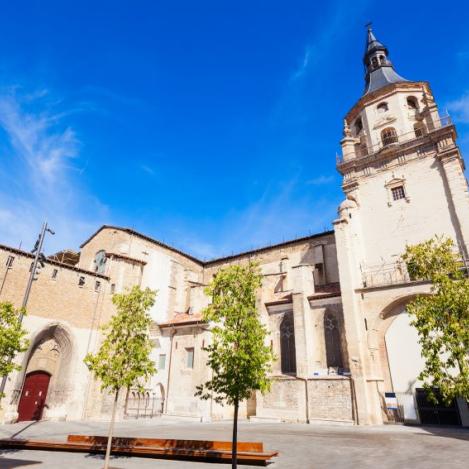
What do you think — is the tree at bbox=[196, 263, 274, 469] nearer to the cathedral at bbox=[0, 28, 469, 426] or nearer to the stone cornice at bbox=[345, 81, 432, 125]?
the cathedral at bbox=[0, 28, 469, 426]

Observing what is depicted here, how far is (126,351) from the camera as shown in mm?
10570

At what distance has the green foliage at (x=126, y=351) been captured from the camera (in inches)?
405

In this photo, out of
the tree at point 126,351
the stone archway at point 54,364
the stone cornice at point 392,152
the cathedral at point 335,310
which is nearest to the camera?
the tree at point 126,351

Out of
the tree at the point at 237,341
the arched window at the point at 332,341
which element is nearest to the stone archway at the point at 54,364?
the tree at the point at 237,341

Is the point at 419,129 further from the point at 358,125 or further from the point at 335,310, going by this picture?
the point at 335,310

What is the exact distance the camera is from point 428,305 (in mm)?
13414

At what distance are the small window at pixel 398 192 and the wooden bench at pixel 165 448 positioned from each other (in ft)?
65.4

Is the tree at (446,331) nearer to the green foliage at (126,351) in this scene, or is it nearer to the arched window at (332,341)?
the arched window at (332,341)

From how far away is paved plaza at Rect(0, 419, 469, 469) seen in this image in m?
9.09

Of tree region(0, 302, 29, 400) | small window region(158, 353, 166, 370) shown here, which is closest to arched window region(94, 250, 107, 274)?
small window region(158, 353, 166, 370)

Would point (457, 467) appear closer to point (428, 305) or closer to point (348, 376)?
point (428, 305)

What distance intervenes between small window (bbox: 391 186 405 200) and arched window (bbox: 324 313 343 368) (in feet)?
32.2

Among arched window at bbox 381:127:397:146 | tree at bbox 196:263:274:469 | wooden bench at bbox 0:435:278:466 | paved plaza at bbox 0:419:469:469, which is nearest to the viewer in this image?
tree at bbox 196:263:274:469

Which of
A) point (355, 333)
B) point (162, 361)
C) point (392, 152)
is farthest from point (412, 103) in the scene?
point (162, 361)
